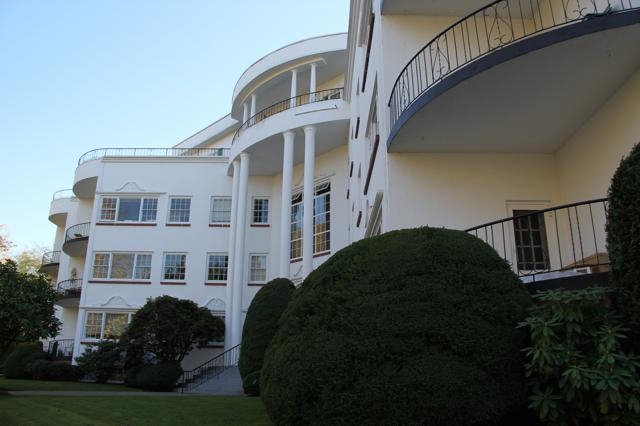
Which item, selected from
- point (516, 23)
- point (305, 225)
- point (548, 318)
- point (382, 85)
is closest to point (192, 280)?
point (305, 225)

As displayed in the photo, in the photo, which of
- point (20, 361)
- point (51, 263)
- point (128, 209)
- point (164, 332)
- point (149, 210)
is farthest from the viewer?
point (51, 263)

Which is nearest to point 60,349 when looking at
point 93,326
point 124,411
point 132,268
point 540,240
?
point 93,326

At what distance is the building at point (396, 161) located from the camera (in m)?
8.11

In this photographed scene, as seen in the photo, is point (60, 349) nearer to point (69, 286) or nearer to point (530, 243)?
point (69, 286)

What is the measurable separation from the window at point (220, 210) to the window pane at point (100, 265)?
6.19 metres

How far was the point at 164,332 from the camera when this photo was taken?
22.3m

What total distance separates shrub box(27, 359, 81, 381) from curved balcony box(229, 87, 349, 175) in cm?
1319

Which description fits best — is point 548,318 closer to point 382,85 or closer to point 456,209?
point 456,209

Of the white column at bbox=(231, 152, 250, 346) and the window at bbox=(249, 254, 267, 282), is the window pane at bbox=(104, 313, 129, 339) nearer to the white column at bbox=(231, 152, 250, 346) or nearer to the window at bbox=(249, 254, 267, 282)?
the white column at bbox=(231, 152, 250, 346)

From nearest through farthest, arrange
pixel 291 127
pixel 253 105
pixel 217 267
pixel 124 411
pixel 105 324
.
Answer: pixel 124 411 < pixel 291 127 < pixel 105 324 < pixel 253 105 < pixel 217 267

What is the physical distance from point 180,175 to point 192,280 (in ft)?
20.8

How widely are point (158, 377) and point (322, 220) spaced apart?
33.7ft

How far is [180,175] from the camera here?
96.3ft

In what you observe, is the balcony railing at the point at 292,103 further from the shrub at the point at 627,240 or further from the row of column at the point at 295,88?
the shrub at the point at 627,240
